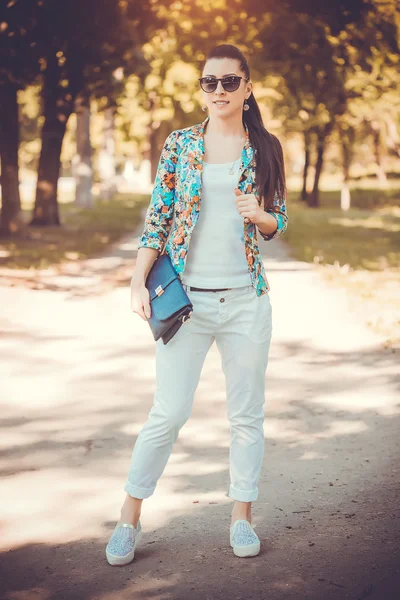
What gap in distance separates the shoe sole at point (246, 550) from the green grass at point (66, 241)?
36.2 feet

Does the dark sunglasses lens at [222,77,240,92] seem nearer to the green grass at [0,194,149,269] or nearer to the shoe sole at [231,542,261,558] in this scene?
the shoe sole at [231,542,261,558]

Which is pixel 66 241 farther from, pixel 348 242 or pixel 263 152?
pixel 263 152

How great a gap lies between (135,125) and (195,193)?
52.7 metres

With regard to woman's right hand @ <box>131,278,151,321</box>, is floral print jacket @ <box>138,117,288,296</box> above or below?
above

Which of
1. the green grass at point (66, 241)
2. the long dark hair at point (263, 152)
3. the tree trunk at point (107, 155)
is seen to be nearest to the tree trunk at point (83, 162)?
the green grass at point (66, 241)

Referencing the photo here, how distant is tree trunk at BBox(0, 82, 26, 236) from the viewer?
63.3 ft

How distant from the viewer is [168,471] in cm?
A: 519

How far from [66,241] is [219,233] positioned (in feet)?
53.0

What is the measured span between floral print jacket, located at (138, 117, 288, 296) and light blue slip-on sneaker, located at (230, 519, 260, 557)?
3.37 feet

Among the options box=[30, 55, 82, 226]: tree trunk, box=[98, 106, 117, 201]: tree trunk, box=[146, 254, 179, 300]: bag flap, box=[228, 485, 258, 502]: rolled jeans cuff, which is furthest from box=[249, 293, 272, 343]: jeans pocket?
box=[98, 106, 117, 201]: tree trunk

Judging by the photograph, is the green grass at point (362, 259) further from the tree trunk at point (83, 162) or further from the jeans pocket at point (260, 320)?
the tree trunk at point (83, 162)

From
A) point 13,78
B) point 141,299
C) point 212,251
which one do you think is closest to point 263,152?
point 212,251

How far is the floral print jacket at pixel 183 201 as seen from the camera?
3.78m

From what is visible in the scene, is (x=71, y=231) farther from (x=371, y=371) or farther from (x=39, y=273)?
(x=371, y=371)
